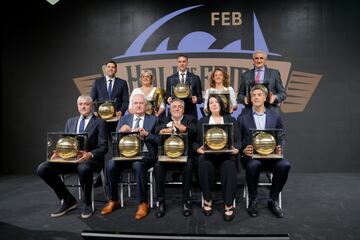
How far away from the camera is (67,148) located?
10.8 feet

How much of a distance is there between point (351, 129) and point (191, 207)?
3488mm

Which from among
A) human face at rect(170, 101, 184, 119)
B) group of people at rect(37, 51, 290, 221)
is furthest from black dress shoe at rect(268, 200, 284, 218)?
human face at rect(170, 101, 184, 119)

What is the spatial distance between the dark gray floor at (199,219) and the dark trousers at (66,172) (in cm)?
26

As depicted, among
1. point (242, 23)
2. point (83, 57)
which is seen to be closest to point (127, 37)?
point (83, 57)

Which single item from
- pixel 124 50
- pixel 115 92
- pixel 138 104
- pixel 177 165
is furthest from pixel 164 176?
pixel 124 50

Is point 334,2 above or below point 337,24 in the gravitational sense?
above

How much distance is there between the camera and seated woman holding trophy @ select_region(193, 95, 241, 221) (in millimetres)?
3277

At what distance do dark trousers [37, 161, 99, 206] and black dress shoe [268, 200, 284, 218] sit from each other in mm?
1922

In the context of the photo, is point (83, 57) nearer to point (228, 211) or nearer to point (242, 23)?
point (242, 23)

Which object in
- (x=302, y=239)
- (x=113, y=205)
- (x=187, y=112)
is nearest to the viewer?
(x=302, y=239)

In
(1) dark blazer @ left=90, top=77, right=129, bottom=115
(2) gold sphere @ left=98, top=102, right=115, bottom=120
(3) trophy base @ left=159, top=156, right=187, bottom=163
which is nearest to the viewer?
(3) trophy base @ left=159, top=156, right=187, bottom=163

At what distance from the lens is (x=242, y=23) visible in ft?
18.5

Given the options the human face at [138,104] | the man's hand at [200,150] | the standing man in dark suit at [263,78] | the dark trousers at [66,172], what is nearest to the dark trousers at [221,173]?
the man's hand at [200,150]

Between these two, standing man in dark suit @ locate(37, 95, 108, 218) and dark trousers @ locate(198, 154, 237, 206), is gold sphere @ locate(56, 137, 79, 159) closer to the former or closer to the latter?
standing man in dark suit @ locate(37, 95, 108, 218)
